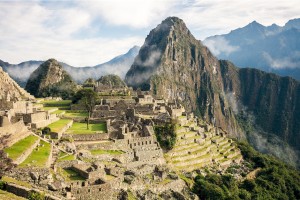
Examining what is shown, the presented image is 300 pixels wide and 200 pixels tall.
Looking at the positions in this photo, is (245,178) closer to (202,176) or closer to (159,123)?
(202,176)

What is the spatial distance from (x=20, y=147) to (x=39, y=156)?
65.2 inches

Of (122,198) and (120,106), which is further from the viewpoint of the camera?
(120,106)

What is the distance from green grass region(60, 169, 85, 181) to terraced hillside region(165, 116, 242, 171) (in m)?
19.0

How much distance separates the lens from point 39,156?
29.6 meters

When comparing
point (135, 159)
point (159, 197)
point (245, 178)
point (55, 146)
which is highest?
point (55, 146)

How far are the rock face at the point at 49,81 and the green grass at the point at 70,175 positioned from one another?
6572cm

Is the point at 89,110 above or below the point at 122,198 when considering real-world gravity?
above

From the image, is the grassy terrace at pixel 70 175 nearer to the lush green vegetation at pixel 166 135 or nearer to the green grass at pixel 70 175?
the green grass at pixel 70 175

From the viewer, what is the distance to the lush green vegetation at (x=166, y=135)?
49.4 m

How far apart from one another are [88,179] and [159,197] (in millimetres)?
9299

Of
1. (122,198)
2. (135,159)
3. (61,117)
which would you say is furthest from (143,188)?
(61,117)

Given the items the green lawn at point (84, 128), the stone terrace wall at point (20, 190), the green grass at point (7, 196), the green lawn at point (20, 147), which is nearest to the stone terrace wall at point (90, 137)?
the green lawn at point (84, 128)

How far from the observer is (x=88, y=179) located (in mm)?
28266

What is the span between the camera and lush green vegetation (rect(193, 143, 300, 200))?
45.9 meters
